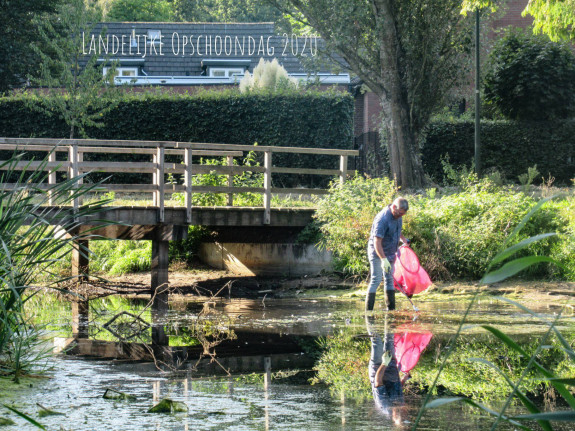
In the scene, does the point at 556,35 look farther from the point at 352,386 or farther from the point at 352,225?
the point at 352,386

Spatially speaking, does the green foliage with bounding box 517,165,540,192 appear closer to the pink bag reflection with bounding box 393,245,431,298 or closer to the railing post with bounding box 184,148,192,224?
the pink bag reflection with bounding box 393,245,431,298

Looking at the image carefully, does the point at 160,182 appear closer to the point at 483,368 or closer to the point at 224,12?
the point at 483,368

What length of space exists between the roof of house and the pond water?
27115 millimetres

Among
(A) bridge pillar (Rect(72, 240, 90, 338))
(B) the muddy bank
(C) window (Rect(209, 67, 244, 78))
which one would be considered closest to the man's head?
(B) the muddy bank

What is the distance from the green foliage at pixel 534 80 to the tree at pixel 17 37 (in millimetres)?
16424

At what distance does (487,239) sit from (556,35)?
612 centimetres

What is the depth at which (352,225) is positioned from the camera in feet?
49.0

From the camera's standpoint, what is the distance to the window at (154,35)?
3953cm

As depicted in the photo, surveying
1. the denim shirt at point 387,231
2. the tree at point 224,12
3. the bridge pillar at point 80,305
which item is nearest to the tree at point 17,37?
the bridge pillar at point 80,305

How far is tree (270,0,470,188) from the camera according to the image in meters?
19.9

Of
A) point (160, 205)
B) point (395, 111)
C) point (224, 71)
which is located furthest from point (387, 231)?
point (224, 71)

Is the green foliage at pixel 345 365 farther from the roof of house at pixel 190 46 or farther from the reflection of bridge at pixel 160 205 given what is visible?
the roof of house at pixel 190 46

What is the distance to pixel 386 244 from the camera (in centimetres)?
1137

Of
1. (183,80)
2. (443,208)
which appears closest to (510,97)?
(443,208)
